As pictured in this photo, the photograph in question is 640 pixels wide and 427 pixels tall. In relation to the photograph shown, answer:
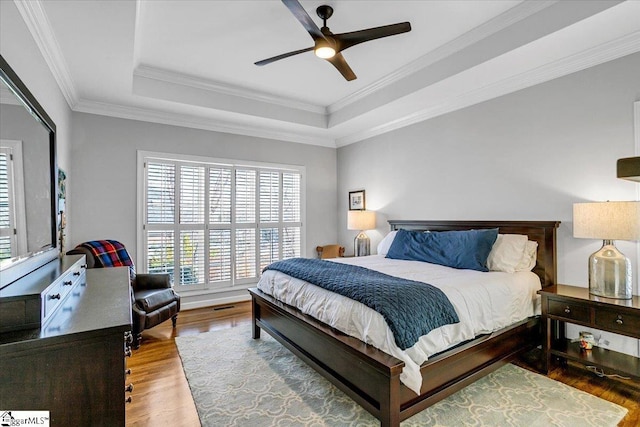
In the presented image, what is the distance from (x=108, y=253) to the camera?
3564 mm

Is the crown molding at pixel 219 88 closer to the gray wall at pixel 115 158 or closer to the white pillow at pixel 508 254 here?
the gray wall at pixel 115 158

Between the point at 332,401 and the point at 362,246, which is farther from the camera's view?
the point at 362,246

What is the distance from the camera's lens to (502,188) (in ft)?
11.4

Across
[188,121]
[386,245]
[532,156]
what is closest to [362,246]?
[386,245]

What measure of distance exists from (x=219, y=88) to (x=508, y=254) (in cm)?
383

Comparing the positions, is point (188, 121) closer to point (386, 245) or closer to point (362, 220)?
point (362, 220)

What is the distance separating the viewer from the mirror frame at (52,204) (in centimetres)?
145

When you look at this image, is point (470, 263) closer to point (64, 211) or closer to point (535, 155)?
point (535, 155)

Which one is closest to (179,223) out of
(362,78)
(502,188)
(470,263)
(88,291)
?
(88,291)

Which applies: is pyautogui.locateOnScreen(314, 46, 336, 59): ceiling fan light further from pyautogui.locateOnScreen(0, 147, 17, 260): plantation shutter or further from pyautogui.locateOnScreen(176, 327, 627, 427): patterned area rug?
pyautogui.locateOnScreen(176, 327, 627, 427): patterned area rug

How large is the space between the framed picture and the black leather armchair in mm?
3065

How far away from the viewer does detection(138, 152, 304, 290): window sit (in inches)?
172

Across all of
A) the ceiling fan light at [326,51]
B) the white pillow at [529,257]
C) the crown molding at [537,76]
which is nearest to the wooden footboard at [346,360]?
the white pillow at [529,257]

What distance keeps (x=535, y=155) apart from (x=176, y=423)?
3789 mm
